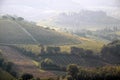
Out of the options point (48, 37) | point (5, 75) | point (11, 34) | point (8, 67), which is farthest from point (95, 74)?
point (11, 34)

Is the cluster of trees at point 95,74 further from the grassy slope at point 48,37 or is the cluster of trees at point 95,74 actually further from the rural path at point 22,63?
the grassy slope at point 48,37

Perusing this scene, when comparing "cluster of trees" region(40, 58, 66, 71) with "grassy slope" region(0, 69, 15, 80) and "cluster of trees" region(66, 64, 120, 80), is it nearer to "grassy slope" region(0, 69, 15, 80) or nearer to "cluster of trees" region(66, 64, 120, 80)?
"cluster of trees" region(66, 64, 120, 80)

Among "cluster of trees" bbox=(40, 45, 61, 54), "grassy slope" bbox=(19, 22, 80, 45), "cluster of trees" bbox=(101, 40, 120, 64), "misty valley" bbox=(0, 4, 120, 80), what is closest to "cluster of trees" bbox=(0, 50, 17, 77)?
"misty valley" bbox=(0, 4, 120, 80)

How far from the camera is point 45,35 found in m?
154

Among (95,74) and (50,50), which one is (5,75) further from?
(50,50)

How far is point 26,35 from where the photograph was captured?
147m

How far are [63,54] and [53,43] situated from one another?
21.1m

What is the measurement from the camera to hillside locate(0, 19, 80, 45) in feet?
457

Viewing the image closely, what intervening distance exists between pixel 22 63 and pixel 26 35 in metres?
36.4

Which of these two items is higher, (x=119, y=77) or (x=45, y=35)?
(x=45, y=35)

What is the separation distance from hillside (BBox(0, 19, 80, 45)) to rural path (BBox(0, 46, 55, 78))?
12.0 metres

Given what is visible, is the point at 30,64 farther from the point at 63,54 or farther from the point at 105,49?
the point at 105,49

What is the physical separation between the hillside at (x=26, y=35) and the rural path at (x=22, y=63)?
1200 cm

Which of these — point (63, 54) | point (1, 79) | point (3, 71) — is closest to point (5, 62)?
point (3, 71)
